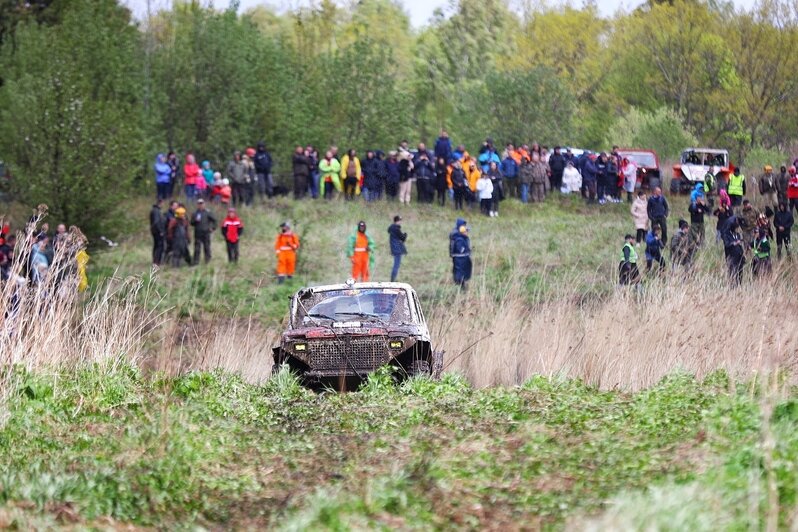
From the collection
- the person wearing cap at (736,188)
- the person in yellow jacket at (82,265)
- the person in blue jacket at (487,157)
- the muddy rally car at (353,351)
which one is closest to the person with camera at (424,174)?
the person in blue jacket at (487,157)

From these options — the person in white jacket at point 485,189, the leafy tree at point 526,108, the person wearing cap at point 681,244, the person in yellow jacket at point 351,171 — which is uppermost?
the leafy tree at point 526,108

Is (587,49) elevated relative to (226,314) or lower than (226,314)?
elevated

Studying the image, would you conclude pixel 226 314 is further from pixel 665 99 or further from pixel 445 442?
pixel 665 99

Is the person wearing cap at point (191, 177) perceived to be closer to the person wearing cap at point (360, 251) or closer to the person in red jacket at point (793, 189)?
the person wearing cap at point (360, 251)

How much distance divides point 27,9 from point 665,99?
1026 inches

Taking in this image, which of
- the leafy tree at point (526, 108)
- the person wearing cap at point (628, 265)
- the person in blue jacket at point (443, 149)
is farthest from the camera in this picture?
the leafy tree at point (526, 108)

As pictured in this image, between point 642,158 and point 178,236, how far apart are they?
16.4m

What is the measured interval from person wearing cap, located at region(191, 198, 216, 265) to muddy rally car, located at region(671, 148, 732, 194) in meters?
14.6

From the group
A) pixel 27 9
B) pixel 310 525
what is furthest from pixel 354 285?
pixel 27 9

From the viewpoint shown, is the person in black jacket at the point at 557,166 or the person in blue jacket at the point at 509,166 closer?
the person in blue jacket at the point at 509,166

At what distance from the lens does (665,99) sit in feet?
184

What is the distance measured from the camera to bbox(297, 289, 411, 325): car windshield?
53.5 feet

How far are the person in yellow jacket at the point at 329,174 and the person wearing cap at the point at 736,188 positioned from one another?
10.5 metres

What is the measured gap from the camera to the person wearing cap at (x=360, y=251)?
27.2 m
